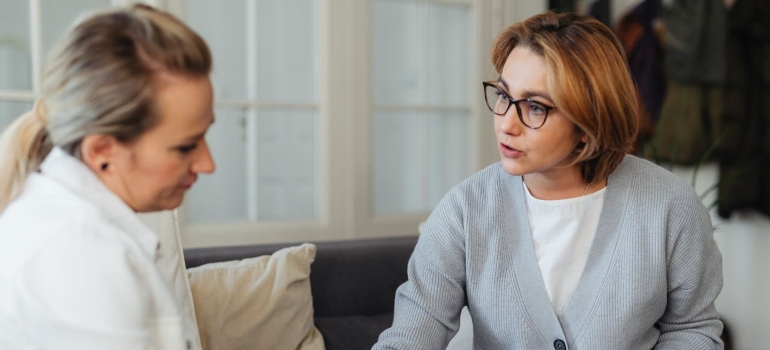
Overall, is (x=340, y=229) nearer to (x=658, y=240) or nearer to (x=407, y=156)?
(x=407, y=156)

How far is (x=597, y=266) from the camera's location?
1290mm

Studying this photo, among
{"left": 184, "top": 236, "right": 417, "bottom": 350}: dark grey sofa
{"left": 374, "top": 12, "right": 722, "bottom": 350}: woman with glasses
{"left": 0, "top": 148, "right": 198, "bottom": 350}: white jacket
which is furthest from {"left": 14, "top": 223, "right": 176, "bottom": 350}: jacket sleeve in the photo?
{"left": 184, "top": 236, "right": 417, "bottom": 350}: dark grey sofa

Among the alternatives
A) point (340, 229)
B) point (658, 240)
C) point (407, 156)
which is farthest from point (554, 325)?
point (407, 156)

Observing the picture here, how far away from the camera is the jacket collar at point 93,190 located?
2.78ft

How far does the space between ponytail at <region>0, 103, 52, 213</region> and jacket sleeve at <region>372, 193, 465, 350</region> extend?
0.67 meters

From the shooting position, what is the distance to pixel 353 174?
2682 millimetres

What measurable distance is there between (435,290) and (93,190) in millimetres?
688

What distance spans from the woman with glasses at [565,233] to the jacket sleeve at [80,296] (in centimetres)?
60

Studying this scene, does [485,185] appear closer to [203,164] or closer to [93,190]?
[203,164]

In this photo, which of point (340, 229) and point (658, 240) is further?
point (340, 229)

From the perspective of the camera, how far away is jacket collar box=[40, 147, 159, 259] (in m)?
0.85

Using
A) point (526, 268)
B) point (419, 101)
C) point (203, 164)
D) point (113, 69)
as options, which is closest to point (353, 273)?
point (526, 268)

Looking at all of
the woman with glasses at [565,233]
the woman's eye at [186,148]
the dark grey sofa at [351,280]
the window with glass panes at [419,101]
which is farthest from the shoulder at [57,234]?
the window with glass panes at [419,101]

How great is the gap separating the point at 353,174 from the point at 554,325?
1.50 meters
